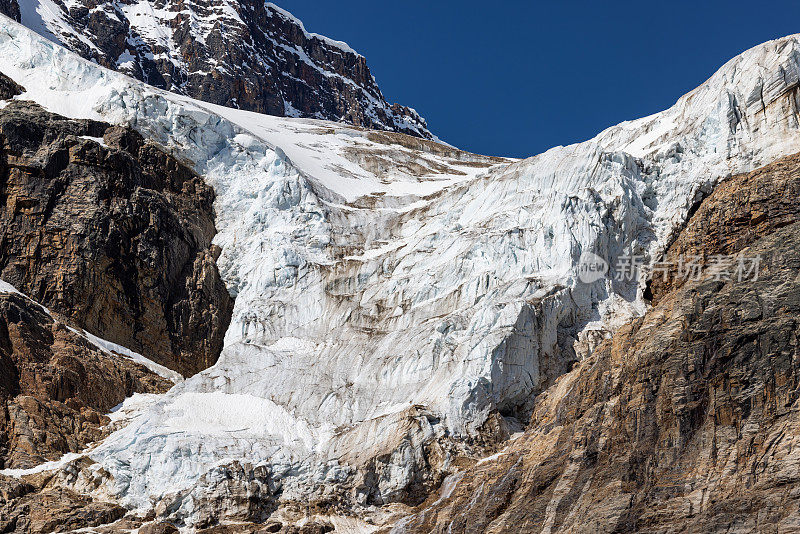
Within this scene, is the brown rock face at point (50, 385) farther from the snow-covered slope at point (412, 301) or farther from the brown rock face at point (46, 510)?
the snow-covered slope at point (412, 301)

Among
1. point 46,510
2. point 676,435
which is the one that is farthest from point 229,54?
point 676,435

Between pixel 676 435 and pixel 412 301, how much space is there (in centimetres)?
2104

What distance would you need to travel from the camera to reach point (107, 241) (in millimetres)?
51438

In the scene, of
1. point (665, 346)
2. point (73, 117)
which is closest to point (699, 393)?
point (665, 346)

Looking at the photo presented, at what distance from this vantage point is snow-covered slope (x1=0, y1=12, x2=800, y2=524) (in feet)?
119

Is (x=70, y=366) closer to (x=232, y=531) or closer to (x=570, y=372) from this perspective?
(x=232, y=531)

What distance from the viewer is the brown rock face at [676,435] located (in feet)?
79.3

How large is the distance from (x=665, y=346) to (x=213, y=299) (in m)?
31.6

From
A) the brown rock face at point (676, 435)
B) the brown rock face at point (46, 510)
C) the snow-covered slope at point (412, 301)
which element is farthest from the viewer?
the snow-covered slope at point (412, 301)

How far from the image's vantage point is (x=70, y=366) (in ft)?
140

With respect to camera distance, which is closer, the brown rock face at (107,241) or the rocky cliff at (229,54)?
the brown rock face at (107,241)

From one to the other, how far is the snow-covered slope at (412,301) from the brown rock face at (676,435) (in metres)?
4.31

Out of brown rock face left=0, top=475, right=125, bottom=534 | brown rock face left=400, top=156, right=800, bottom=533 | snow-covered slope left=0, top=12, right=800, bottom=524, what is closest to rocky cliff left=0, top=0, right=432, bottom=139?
snow-covered slope left=0, top=12, right=800, bottom=524

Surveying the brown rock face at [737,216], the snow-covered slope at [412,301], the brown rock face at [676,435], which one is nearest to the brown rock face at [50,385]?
the snow-covered slope at [412,301]
